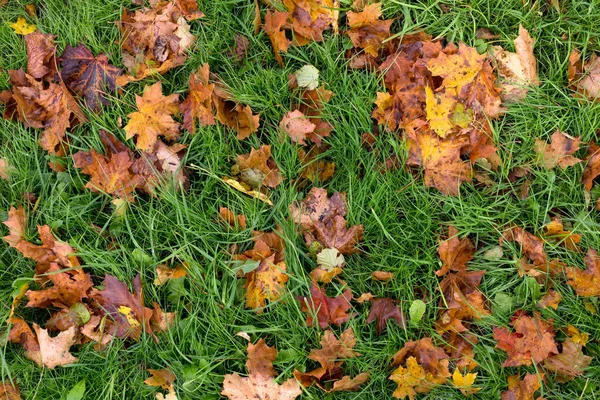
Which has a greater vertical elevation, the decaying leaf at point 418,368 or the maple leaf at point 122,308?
the maple leaf at point 122,308

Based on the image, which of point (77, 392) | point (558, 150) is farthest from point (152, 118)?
point (558, 150)

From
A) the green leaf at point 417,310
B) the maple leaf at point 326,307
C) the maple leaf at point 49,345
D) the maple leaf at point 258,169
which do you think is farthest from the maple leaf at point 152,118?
the green leaf at point 417,310

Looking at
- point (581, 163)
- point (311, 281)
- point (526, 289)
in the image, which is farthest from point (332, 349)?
point (581, 163)

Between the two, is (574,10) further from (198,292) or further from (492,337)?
(198,292)

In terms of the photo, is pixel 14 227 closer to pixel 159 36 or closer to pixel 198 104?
pixel 198 104

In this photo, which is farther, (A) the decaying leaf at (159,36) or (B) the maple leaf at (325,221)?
(A) the decaying leaf at (159,36)

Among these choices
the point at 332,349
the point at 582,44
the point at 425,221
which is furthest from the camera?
the point at 582,44

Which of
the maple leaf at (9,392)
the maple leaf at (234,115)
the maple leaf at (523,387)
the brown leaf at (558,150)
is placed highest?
the maple leaf at (234,115)

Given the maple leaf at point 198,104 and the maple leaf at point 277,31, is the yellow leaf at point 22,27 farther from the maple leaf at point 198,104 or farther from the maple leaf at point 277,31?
the maple leaf at point 277,31
